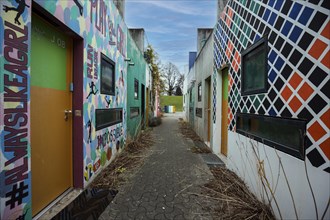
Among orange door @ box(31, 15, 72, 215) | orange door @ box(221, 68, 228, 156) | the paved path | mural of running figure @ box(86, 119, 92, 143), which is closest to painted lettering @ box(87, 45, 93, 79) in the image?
orange door @ box(31, 15, 72, 215)

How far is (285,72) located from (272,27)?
24.0 inches

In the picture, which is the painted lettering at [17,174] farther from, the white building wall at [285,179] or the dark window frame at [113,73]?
the white building wall at [285,179]

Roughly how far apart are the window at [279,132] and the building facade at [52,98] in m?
2.45

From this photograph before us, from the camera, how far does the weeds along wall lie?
1594 millimetres

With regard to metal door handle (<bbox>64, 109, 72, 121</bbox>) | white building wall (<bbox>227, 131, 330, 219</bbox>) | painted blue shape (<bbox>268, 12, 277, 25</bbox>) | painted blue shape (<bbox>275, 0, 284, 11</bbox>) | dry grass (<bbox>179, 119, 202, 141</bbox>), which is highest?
painted blue shape (<bbox>275, 0, 284, 11</bbox>)

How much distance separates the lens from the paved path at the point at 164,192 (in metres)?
2.43

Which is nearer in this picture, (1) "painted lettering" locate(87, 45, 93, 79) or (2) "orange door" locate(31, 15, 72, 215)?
(2) "orange door" locate(31, 15, 72, 215)

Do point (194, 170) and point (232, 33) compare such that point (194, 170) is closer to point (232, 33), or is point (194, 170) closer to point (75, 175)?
point (75, 175)

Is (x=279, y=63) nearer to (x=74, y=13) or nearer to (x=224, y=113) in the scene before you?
(x=74, y=13)

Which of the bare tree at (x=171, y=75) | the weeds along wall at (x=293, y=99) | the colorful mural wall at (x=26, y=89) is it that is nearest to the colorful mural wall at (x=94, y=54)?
the colorful mural wall at (x=26, y=89)

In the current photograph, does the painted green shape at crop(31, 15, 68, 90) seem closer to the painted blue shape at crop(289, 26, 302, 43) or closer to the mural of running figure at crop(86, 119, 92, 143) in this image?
the mural of running figure at crop(86, 119, 92, 143)

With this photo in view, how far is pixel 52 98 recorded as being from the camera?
98.3 inches

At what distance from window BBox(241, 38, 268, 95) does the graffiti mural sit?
2.55 metres

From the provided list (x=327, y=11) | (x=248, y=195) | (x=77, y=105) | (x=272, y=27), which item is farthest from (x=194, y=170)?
(x=327, y=11)
